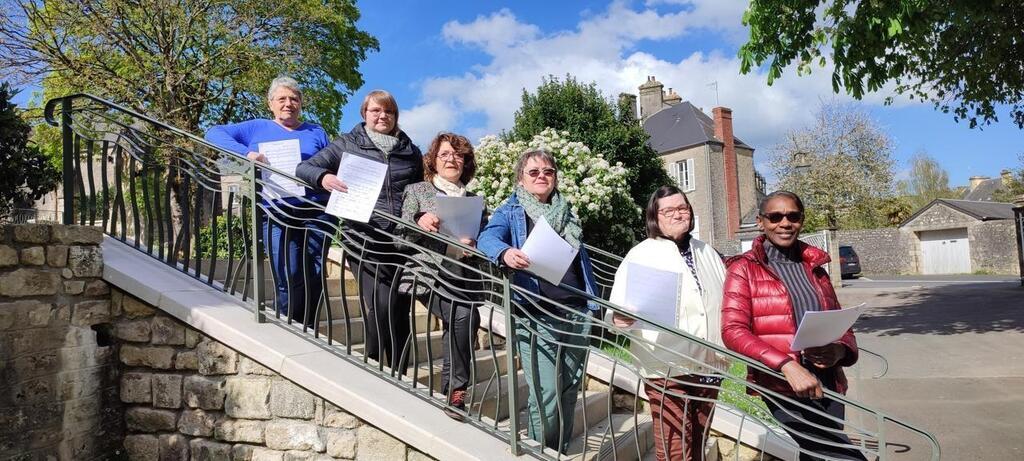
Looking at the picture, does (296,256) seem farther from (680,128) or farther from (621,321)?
(680,128)

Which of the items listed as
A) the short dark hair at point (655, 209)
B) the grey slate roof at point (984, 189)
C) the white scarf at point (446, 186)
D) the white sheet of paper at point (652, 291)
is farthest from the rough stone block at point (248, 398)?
the grey slate roof at point (984, 189)

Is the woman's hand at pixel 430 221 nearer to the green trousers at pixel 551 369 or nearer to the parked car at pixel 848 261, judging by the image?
the green trousers at pixel 551 369

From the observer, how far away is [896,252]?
3045 cm

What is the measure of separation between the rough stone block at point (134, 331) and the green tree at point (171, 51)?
11.9 metres

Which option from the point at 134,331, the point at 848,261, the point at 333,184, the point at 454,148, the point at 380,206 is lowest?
the point at 848,261

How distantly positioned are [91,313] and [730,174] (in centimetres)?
3230

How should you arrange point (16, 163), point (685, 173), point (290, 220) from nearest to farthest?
point (290, 220) < point (16, 163) < point (685, 173)

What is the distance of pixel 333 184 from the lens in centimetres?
357

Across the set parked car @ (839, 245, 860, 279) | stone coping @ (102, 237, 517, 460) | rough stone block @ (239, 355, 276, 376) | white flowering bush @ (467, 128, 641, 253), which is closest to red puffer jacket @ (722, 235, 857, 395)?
stone coping @ (102, 237, 517, 460)

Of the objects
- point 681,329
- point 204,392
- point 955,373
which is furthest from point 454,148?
point 955,373

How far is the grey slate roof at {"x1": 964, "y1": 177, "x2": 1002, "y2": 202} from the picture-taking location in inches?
1826

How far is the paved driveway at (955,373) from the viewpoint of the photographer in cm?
500

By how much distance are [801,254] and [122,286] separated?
3779 mm

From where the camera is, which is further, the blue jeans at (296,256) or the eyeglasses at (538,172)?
the blue jeans at (296,256)
